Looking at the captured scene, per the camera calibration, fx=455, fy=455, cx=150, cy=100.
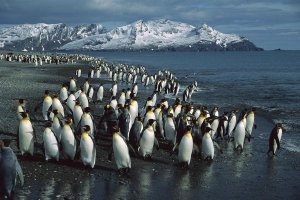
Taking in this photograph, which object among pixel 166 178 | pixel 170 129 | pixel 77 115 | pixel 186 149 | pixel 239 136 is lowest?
pixel 166 178

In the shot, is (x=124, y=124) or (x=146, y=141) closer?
(x=146, y=141)

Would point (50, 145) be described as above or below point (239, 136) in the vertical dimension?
above

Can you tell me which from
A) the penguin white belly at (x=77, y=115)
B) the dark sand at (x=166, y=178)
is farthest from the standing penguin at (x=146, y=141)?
the penguin white belly at (x=77, y=115)

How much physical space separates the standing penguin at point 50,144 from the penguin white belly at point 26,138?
18.8 inches

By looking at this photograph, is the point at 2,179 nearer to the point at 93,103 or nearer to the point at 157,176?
the point at 157,176

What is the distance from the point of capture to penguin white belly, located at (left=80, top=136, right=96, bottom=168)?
11.0 meters

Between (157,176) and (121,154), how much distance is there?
104 centimetres

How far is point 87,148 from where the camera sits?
11008 mm

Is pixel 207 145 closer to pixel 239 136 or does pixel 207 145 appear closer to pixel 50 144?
pixel 239 136

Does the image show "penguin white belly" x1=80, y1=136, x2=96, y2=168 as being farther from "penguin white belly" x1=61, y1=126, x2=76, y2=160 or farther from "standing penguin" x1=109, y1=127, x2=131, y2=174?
"standing penguin" x1=109, y1=127, x2=131, y2=174

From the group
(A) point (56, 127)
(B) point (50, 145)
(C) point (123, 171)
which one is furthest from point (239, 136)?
(B) point (50, 145)

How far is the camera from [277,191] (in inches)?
414

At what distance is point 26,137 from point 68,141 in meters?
1.07

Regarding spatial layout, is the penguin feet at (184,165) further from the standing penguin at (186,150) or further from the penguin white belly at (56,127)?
the penguin white belly at (56,127)
